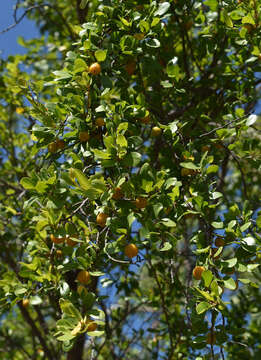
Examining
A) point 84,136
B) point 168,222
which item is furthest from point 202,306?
point 84,136

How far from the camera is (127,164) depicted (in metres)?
1.35

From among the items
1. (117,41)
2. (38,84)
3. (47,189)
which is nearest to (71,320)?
(47,189)

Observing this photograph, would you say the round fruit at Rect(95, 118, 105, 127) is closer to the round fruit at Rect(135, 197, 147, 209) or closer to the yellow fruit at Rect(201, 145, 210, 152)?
the round fruit at Rect(135, 197, 147, 209)

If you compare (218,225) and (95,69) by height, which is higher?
(95,69)

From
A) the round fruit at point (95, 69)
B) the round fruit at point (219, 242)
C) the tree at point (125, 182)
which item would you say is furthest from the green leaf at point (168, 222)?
the round fruit at point (95, 69)

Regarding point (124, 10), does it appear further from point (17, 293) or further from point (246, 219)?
point (17, 293)

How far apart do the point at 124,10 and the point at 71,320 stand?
1.33 metres

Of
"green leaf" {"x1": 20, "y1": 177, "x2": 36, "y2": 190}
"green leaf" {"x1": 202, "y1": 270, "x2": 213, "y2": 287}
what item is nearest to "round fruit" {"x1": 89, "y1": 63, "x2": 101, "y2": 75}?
"green leaf" {"x1": 20, "y1": 177, "x2": 36, "y2": 190}

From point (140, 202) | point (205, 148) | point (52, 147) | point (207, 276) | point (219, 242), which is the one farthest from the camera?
point (205, 148)

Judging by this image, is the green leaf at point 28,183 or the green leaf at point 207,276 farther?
the green leaf at point 28,183

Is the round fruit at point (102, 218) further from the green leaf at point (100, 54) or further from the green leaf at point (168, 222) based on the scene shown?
the green leaf at point (100, 54)

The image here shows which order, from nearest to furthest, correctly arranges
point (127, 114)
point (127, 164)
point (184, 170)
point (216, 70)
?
point (127, 164) → point (127, 114) → point (184, 170) → point (216, 70)

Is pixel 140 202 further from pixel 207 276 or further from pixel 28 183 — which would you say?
pixel 28 183

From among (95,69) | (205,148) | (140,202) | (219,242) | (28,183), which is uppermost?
(95,69)
